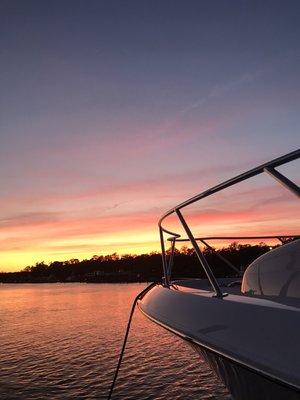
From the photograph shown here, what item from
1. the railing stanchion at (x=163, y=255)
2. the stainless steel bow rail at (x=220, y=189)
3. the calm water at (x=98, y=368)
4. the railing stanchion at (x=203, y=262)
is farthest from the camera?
the calm water at (x=98, y=368)

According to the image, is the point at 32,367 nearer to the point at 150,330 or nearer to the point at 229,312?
the point at 150,330

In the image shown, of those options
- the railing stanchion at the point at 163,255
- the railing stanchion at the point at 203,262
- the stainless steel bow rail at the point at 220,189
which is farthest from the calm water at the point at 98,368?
the railing stanchion at the point at 203,262

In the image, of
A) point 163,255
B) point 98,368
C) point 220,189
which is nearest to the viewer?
point 220,189

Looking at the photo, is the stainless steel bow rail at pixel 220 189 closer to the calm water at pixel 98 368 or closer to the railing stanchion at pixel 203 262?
the railing stanchion at pixel 203 262

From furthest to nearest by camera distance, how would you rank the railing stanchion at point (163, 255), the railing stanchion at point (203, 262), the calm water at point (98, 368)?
the calm water at point (98, 368), the railing stanchion at point (163, 255), the railing stanchion at point (203, 262)

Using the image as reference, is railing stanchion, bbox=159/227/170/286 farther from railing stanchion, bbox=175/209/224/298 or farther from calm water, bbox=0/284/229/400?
calm water, bbox=0/284/229/400

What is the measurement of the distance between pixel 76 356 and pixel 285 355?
2167 cm

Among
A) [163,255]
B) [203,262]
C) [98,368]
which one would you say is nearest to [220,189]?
[203,262]

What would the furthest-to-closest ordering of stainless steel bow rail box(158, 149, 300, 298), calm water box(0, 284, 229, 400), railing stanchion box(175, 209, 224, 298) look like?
calm water box(0, 284, 229, 400), railing stanchion box(175, 209, 224, 298), stainless steel bow rail box(158, 149, 300, 298)

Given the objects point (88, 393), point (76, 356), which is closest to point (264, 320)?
point (88, 393)

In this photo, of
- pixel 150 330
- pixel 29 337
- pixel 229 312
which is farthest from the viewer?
pixel 150 330

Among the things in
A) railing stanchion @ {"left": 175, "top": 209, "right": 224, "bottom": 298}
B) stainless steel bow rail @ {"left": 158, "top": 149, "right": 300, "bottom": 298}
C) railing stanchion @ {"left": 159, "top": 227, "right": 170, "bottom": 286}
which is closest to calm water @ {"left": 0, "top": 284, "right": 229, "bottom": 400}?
railing stanchion @ {"left": 159, "top": 227, "right": 170, "bottom": 286}

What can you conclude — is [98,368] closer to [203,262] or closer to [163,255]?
[163,255]

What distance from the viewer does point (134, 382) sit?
16.6 metres
